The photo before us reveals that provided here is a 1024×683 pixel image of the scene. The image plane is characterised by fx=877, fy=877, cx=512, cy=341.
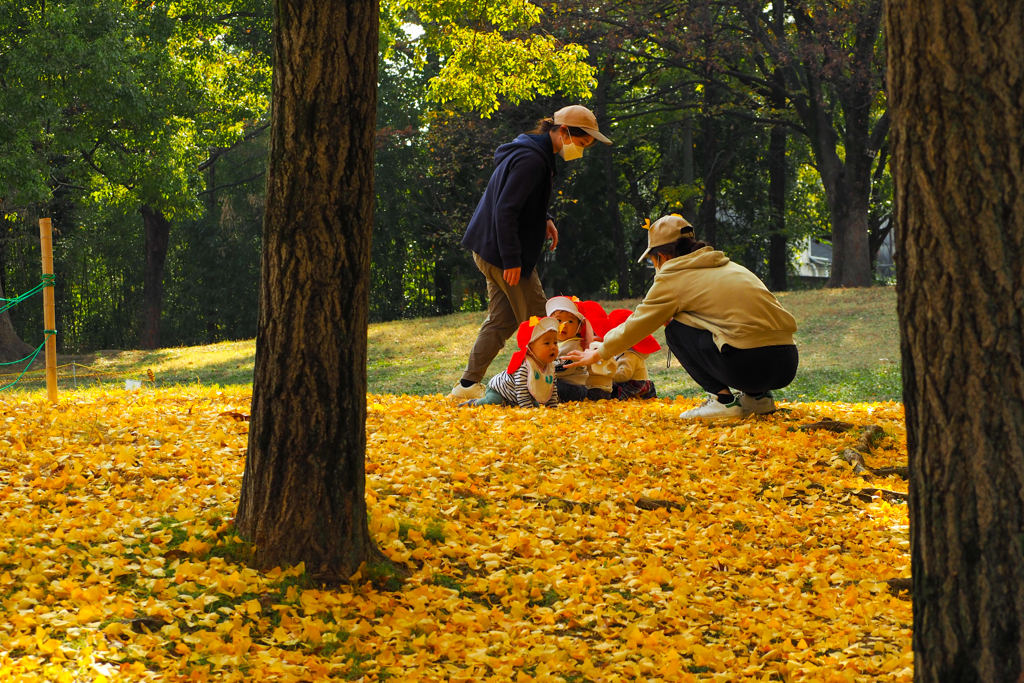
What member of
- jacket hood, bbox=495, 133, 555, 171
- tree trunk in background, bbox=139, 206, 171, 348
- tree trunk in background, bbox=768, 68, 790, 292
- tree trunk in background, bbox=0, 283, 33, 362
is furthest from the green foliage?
tree trunk in background, bbox=139, 206, 171, 348

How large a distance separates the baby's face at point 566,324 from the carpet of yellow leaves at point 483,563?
4.14 ft

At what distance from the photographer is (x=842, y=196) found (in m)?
18.2

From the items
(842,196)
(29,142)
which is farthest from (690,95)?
(29,142)

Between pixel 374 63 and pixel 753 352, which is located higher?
pixel 374 63

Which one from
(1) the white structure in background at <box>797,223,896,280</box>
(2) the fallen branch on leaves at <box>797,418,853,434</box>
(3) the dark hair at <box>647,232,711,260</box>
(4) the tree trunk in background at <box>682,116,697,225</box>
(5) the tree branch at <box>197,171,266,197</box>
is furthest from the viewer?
(1) the white structure in background at <box>797,223,896,280</box>

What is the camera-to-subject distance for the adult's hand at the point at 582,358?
6.65m

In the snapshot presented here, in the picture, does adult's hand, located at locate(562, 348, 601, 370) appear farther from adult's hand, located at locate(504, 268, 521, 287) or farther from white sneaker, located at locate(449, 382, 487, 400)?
adult's hand, located at locate(504, 268, 521, 287)

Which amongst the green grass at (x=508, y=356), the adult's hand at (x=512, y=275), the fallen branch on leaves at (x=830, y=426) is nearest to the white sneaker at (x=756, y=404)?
the fallen branch on leaves at (x=830, y=426)

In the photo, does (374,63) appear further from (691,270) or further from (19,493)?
(691,270)

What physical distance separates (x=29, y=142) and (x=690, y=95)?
1450 centimetres

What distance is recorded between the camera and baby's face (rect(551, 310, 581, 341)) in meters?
6.75

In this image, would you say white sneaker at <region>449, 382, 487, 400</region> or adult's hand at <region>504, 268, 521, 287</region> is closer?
adult's hand at <region>504, 268, 521, 287</region>

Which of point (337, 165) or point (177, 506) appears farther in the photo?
point (177, 506)

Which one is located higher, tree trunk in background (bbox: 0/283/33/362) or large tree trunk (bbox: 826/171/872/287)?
large tree trunk (bbox: 826/171/872/287)
